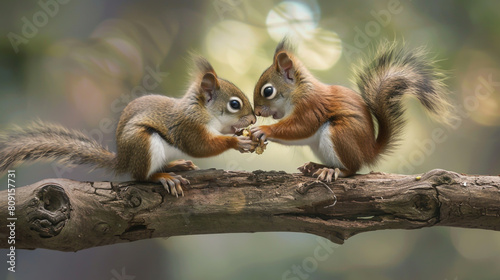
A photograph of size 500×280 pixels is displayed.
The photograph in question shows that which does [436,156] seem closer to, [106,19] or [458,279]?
[458,279]

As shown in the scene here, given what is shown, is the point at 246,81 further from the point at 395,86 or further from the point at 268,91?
the point at 395,86

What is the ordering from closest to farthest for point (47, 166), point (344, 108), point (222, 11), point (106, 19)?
point (344, 108) < point (47, 166) < point (106, 19) < point (222, 11)

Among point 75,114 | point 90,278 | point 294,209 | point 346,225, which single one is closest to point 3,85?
point 75,114

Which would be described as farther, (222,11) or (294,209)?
(222,11)

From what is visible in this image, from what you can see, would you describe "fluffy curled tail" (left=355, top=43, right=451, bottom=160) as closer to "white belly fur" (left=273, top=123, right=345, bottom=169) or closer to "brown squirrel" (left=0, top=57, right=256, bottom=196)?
"white belly fur" (left=273, top=123, right=345, bottom=169)
